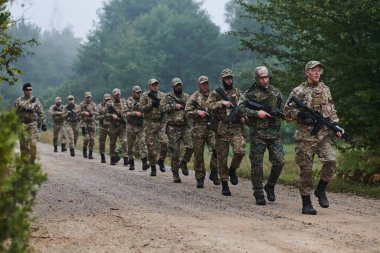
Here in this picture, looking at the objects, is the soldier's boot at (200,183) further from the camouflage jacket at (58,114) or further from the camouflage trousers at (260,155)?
the camouflage jacket at (58,114)

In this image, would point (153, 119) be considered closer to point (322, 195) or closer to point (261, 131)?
point (261, 131)

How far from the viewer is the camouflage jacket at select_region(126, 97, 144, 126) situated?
15.8 meters

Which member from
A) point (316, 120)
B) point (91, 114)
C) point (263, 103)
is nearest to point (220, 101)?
point (263, 103)

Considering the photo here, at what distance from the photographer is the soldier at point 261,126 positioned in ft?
30.3

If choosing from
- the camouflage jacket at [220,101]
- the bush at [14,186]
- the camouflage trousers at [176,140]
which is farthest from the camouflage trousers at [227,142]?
the bush at [14,186]

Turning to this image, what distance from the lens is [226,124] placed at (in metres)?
10.5

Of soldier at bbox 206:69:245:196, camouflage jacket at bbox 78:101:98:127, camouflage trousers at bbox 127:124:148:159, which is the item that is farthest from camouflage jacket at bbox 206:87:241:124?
camouflage jacket at bbox 78:101:98:127

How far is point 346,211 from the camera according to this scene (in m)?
8.75

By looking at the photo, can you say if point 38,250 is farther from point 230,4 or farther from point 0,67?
point 230,4

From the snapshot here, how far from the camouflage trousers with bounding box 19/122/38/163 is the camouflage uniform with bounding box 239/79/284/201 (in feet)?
11.3

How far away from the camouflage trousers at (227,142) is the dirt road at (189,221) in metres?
0.59

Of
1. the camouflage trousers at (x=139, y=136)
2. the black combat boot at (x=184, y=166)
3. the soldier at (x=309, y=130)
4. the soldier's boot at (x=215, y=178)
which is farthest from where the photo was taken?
the camouflage trousers at (x=139, y=136)

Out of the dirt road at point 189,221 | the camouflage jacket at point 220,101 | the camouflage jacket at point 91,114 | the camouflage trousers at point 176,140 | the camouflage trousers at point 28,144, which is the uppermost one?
the camouflage jacket at point 91,114

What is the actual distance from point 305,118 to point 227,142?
8.02 ft
